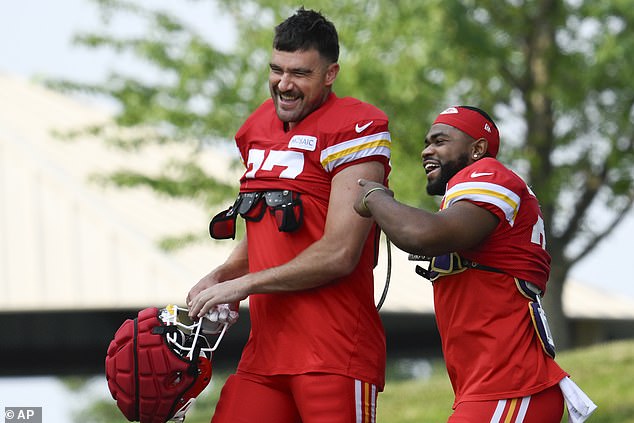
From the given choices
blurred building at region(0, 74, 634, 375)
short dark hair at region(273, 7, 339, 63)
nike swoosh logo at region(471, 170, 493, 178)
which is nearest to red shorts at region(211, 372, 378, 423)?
nike swoosh logo at region(471, 170, 493, 178)

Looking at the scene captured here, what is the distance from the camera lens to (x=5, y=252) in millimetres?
21016

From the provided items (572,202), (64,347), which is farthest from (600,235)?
(64,347)

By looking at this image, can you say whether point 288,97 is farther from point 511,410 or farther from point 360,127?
point 511,410

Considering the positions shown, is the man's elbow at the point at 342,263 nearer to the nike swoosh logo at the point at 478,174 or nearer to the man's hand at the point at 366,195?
the man's hand at the point at 366,195

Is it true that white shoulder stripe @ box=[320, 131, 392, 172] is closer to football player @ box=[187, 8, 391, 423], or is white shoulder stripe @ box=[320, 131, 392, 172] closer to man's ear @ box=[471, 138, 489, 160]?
football player @ box=[187, 8, 391, 423]

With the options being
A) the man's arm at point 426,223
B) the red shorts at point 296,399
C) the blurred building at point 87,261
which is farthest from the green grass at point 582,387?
the man's arm at point 426,223

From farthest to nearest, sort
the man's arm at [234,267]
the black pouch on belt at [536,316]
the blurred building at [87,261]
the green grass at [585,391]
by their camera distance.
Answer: the blurred building at [87,261], the green grass at [585,391], the man's arm at [234,267], the black pouch on belt at [536,316]

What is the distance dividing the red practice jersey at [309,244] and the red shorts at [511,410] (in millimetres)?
434

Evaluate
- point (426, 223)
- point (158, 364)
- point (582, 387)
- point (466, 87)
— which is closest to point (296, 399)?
point (158, 364)

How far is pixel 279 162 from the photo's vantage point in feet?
13.5

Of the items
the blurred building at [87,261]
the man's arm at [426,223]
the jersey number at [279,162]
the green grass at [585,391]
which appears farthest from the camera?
the blurred building at [87,261]

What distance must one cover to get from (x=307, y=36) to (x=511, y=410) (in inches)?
61.0

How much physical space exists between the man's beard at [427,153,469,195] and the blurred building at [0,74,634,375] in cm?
1436

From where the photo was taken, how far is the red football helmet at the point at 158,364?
13.0 feet
